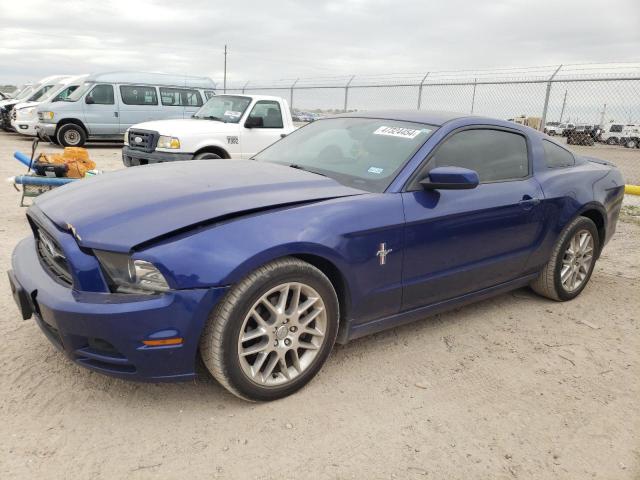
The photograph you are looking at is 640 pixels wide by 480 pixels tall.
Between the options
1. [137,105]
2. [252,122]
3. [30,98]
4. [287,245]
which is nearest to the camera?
[287,245]

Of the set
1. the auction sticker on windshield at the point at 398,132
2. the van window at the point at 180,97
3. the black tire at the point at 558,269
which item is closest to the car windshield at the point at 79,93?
the van window at the point at 180,97

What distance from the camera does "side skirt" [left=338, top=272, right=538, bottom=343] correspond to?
9.69ft

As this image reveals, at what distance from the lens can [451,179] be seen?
9.71 ft

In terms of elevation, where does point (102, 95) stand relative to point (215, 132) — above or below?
above

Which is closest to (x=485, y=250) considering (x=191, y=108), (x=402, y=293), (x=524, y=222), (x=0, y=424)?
(x=524, y=222)

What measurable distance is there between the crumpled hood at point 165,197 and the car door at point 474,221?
0.49 meters

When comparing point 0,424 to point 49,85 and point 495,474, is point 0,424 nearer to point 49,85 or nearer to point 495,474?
point 495,474

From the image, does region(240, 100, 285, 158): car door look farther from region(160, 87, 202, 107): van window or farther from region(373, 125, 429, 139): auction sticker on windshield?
region(160, 87, 202, 107): van window

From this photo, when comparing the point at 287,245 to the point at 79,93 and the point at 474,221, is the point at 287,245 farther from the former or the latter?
the point at 79,93

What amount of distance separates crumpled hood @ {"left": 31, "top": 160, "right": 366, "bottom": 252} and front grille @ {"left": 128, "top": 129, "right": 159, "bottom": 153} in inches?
193

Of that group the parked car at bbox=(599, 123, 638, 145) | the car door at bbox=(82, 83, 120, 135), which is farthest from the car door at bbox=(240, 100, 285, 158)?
the parked car at bbox=(599, 123, 638, 145)

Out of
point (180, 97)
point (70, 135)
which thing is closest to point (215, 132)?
point (180, 97)

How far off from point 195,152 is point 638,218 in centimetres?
658

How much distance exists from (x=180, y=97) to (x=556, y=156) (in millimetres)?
12842
